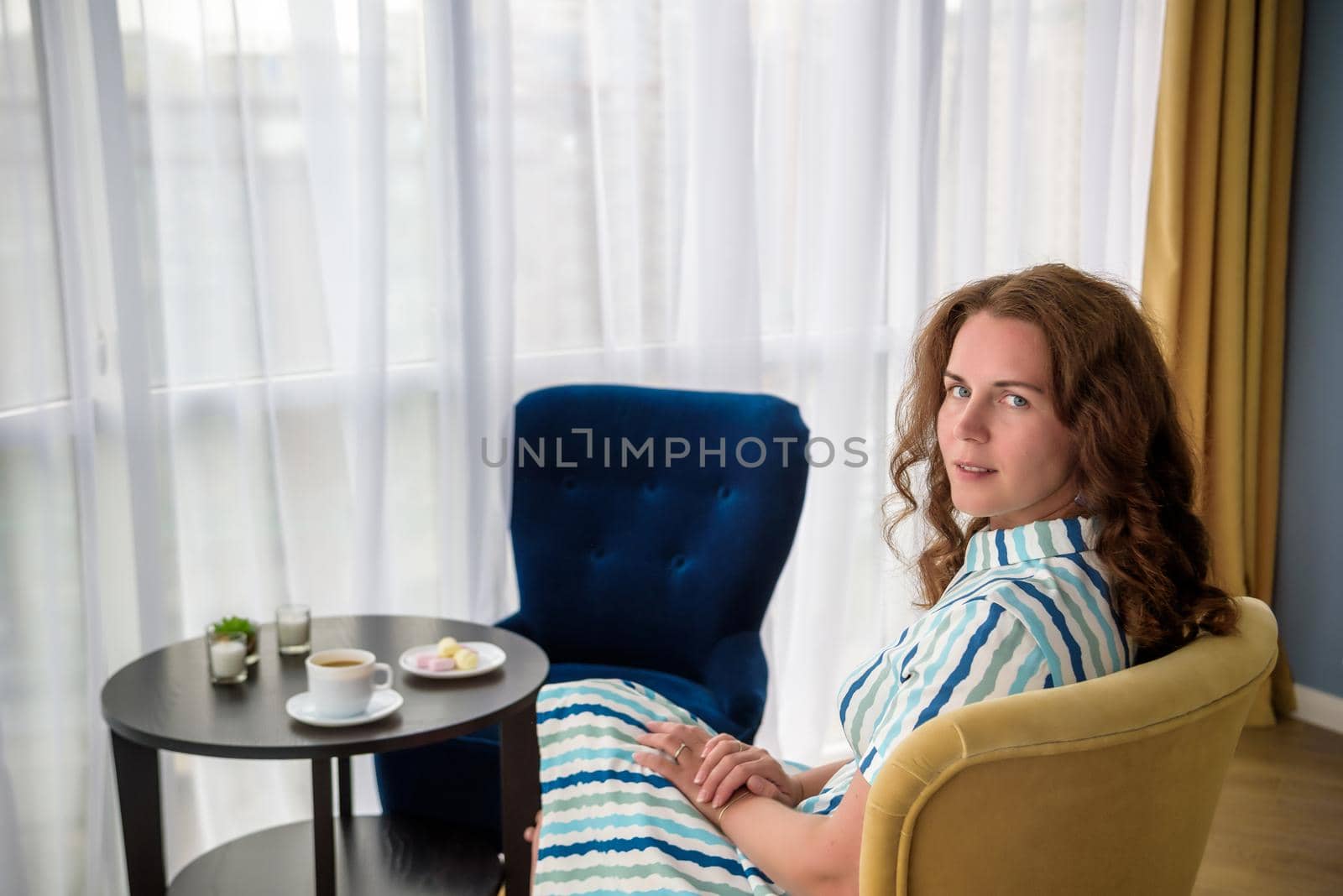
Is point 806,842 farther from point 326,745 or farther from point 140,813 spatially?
point 140,813

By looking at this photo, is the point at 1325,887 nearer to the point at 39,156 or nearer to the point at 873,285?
the point at 873,285

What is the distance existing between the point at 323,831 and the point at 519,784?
0.96ft

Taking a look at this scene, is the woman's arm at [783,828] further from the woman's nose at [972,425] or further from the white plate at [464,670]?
the white plate at [464,670]

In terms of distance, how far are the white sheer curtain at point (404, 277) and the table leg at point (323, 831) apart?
26.6 inches

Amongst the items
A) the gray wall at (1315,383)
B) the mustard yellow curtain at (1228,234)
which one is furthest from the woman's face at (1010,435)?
the gray wall at (1315,383)

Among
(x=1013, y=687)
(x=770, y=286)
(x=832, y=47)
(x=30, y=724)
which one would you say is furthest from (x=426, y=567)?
(x=1013, y=687)

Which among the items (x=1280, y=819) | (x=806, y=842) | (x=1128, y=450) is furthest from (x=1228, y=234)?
(x=806, y=842)

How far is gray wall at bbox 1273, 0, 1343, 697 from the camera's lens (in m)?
3.31

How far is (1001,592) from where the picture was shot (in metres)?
1.12

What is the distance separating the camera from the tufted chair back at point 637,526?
7.65ft

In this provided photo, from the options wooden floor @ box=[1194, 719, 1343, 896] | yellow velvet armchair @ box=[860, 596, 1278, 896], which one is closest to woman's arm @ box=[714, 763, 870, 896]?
yellow velvet armchair @ box=[860, 596, 1278, 896]

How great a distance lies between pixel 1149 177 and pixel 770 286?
4.03ft

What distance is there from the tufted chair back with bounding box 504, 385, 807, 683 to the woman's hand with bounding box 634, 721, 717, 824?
2.82ft

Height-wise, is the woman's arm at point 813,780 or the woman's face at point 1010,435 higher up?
the woman's face at point 1010,435
